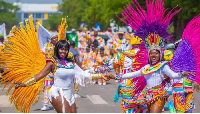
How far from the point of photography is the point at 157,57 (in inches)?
341

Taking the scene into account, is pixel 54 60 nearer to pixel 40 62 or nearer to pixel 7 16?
pixel 40 62

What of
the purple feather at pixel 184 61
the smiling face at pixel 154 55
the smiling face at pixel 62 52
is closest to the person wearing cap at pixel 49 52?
the smiling face at pixel 62 52

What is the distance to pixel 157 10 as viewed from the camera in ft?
30.2

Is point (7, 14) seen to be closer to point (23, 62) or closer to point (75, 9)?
point (75, 9)

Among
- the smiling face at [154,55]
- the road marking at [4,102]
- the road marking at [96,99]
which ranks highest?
the smiling face at [154,55]

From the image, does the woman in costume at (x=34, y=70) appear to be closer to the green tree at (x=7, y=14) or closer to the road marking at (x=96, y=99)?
the road marking at (x=96, y=99)

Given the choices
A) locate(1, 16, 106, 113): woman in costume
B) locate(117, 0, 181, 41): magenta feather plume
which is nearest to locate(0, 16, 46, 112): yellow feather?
locate(1, 16, 106, 113): woman in costume

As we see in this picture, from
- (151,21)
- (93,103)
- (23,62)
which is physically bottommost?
(93,103)

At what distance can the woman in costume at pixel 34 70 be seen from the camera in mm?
8195

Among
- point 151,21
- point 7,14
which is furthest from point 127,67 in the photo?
point 7,14

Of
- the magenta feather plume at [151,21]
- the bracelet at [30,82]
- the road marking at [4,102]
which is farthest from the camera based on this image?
the road marking at [4,102]

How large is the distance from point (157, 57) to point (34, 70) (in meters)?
1.88

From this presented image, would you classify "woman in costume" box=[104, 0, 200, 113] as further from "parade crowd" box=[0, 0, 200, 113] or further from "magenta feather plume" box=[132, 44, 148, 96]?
"magenta feather plume" box=[132, 44, 148, 96]

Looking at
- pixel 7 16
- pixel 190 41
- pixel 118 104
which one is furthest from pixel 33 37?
pixel 7 16
